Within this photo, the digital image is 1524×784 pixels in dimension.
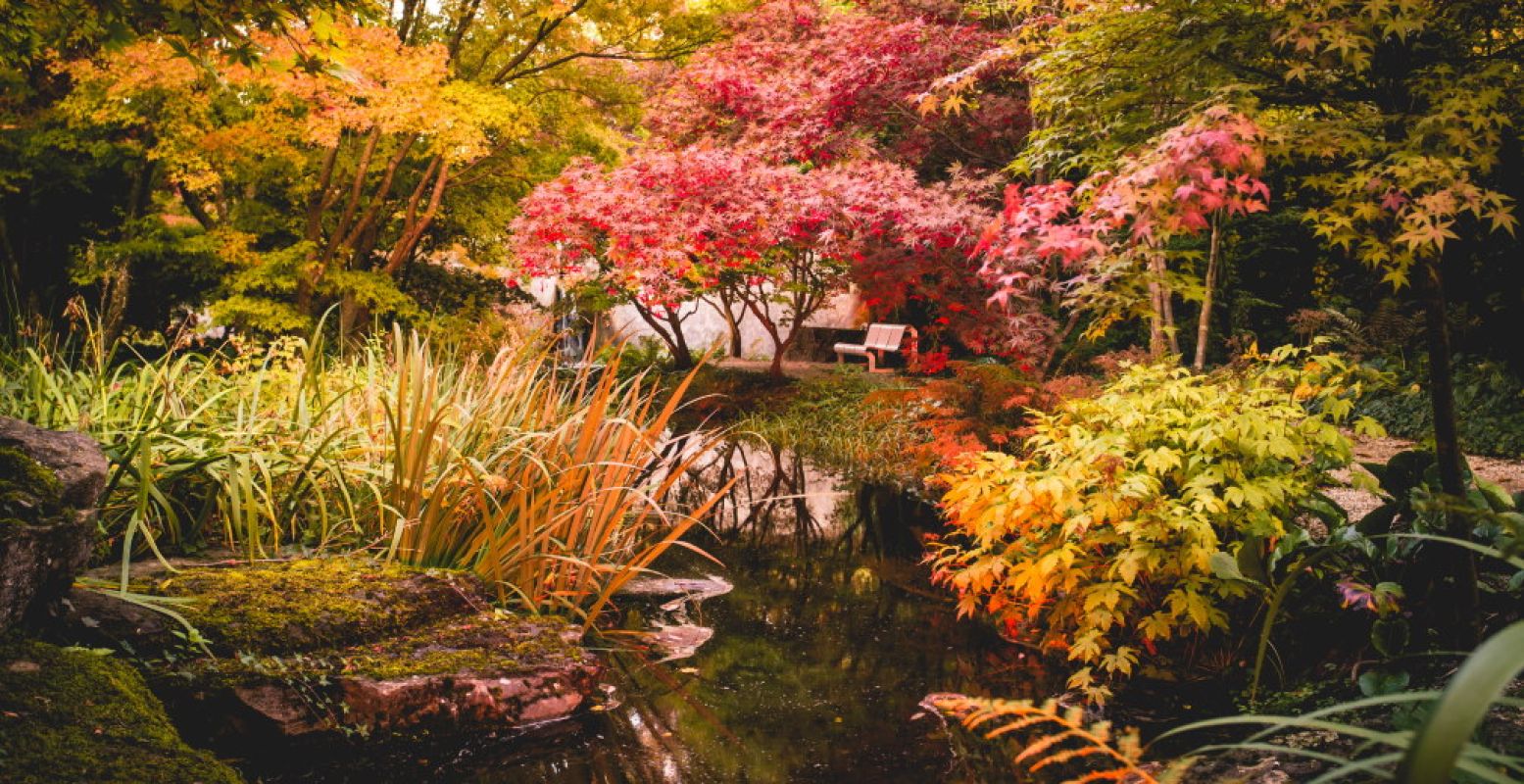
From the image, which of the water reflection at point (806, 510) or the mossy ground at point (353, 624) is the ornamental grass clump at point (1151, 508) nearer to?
the water reflection at point (806, 510)

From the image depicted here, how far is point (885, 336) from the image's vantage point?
460 inches

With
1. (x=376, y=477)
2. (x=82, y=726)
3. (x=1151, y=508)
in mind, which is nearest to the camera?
(x=82, y=726)

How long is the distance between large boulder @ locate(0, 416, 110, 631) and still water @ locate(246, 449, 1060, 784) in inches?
A: 28.2

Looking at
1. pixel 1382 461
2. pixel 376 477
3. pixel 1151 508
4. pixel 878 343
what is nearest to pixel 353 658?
pixel 376 477

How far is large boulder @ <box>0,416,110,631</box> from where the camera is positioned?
1.80m

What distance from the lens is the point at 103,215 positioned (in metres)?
9.66

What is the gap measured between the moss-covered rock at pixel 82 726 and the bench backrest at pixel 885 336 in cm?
1008

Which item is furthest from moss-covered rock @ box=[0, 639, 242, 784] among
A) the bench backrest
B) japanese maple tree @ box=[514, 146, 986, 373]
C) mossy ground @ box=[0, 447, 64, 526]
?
the bench backrest

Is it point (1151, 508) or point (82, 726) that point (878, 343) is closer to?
point (1151, 508)

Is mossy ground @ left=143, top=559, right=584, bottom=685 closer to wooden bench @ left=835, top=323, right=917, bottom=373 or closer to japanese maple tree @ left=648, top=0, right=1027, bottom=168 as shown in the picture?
japanese maple tree @ left=648, top=0, right=1027, bottom=168

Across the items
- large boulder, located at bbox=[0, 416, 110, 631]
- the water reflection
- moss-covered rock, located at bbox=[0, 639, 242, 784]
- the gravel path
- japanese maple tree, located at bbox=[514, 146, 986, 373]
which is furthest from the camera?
japanese maple tree, located at bbox=[514, 146, 986, 373]

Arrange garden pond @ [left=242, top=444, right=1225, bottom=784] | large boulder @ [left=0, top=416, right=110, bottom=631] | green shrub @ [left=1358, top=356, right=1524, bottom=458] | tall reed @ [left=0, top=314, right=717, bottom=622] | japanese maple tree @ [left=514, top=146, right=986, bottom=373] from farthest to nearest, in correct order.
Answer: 1. japanese maple tree @ [left=514, top=146, right=986, bottom=373]
2. green shrub @ [left=1358, top=356, right=1524, bottom=458]
3. tall reed @ [left=0, top=314, right=717, bottom=622]
4. garden pond @ [left=242, top=444, right=1225, bottom=784]
5. large boulder @ [left=0, top=416, right=110, bottom=631]

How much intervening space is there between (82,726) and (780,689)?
2.08 m

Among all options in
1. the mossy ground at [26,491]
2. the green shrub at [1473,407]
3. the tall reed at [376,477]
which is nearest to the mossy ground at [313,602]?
the tall reed at [376,477]
